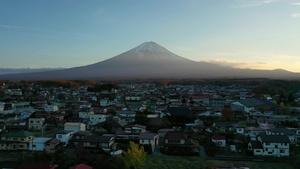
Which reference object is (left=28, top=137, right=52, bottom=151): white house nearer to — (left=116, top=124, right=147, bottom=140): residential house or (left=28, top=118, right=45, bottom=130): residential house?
(left=116, top=124, right=147, bottom=140): residential house

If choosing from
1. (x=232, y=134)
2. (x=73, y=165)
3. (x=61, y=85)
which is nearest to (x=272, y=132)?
(x=232, y=134)

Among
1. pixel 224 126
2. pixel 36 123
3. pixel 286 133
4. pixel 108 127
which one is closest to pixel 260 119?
pixel 224 126

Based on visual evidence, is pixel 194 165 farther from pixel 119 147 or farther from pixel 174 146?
pixel 119 147

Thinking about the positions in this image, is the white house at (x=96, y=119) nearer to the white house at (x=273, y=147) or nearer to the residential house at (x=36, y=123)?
the residential house at (x=36, y=123)

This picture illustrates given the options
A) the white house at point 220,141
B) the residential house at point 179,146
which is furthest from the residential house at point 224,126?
the residential house at point 179,146

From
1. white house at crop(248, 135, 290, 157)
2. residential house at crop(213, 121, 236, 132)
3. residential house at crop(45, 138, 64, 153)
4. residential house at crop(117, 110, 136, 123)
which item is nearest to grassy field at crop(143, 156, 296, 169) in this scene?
white house at crop(248, 135, 290, 157)
